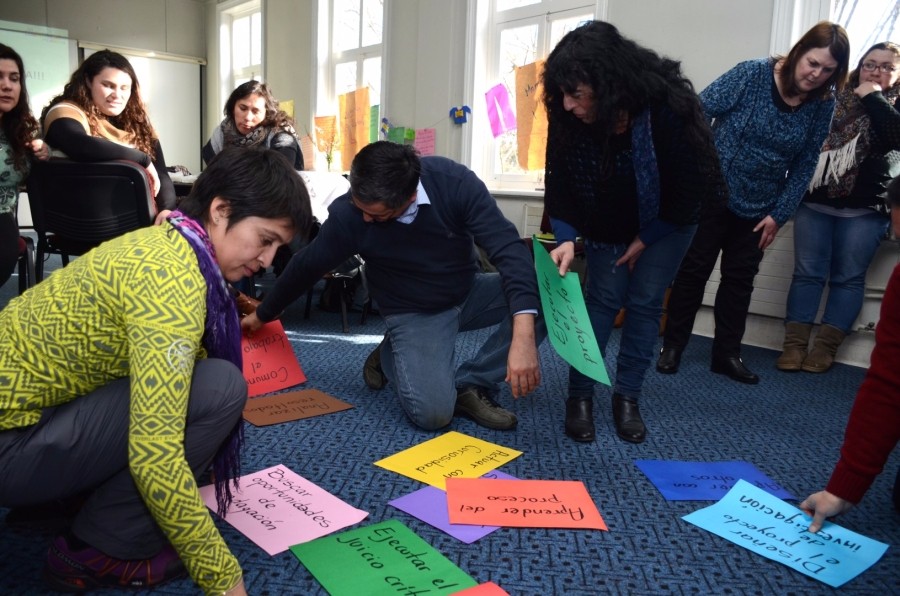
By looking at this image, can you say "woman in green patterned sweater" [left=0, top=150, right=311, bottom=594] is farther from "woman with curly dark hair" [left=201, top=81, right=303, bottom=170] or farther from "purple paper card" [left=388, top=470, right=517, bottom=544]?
"woman with curly dark hair" [left=201, top=81, right=303, bottom=170]

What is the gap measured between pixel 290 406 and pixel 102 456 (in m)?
0.95

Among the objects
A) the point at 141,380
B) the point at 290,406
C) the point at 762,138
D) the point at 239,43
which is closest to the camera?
the point at 141,380

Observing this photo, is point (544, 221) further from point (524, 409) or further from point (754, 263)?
point (524, 409)

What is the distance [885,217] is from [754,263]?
57cm

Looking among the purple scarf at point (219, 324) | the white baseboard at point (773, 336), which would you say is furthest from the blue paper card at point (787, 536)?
the white baseboard at point (773, 336)

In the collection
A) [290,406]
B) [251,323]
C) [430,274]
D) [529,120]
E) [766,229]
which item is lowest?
[290,406]

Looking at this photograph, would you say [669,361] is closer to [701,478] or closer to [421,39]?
[701,478]

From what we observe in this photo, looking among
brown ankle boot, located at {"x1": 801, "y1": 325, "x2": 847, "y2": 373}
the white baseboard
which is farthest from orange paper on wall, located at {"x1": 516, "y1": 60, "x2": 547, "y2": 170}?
brown ankle boot, located at {"x1": 801, "y1": 325, "x2": 847, "y2": 373}

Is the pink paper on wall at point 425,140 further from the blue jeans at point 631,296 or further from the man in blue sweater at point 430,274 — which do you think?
the blue jeans at point 631,296

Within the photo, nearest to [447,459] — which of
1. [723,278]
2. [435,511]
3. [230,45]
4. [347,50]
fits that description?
[435,511]

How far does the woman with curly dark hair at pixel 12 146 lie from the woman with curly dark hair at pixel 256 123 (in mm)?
822

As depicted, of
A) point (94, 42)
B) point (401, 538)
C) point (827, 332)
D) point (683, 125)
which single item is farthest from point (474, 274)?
point (94, 42)

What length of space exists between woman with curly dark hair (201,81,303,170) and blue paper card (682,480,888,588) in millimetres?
2236

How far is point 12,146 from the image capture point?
6.91 ft
